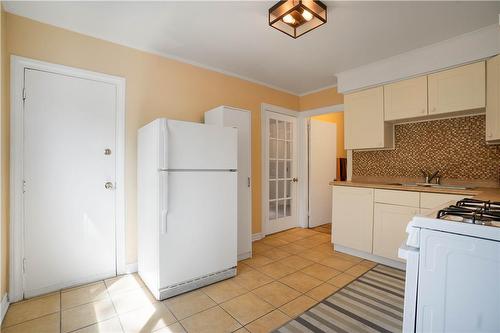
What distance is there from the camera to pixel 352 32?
2350mm

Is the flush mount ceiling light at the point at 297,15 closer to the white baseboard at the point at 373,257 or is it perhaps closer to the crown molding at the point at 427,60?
the crown molding at the point at 427,60

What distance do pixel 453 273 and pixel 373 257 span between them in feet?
6.87

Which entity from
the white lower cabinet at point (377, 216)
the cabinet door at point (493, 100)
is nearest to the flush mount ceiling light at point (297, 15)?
the cabinet door at point (493, 100)

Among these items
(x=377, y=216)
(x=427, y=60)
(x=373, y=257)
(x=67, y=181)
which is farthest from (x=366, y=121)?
(x=67, y=181)

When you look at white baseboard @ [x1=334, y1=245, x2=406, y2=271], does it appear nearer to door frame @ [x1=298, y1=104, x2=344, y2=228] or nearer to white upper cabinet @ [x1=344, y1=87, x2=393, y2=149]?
door frame @ [x1=298, y1=104, x2=344, y2=228]

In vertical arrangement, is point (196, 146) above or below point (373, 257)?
above

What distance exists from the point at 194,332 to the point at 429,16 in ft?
10.4

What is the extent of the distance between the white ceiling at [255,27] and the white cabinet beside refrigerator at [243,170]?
0.70 m

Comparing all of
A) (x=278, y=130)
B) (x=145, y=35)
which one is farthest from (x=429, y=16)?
(x=145, y=35)

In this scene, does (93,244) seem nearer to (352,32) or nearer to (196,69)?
(196,69)

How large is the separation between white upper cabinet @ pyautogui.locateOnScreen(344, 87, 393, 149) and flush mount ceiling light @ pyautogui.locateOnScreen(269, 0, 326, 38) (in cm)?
143

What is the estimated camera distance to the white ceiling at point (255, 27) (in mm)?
1976

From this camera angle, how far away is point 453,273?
0.98 metres

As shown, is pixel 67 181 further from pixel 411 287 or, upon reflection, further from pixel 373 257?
pixel 373 257
